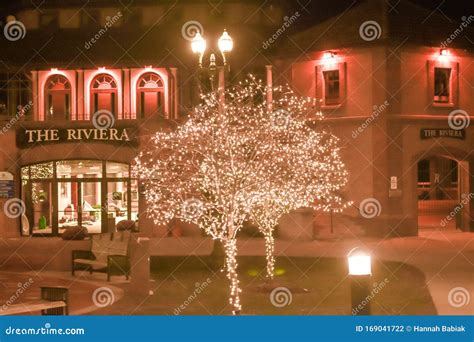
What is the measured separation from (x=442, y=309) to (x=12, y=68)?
20.6 metres

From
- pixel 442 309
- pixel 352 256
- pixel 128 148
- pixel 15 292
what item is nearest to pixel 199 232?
Result: pixel 128 148

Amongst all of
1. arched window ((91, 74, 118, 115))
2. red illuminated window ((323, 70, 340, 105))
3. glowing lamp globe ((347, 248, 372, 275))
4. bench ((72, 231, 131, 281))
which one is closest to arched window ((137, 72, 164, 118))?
arched window ((91, 74, 118, 115))

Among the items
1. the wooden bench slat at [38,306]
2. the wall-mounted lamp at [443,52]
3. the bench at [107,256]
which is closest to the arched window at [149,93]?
the wall-mounted lamp at [443,52]

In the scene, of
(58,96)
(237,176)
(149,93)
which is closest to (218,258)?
(237,176)

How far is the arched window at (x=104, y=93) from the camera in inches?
1074

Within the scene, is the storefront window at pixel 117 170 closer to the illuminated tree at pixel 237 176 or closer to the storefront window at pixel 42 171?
the storefront window at pixel 42 171

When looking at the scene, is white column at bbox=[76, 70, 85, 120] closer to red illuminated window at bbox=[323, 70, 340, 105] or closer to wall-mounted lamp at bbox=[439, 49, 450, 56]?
red illuminated window at bbox=[323, 70, 340, 105]

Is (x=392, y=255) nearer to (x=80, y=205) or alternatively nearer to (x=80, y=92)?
(x=80, y=205)

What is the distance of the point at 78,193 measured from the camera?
88.3 feet

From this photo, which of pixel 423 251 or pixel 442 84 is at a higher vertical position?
pixel 442 84

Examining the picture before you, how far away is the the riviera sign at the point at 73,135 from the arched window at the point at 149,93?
1.37 m

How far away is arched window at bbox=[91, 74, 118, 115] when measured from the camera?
89.5ft

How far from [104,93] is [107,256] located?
497 inches

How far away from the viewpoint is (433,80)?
25.5 m
